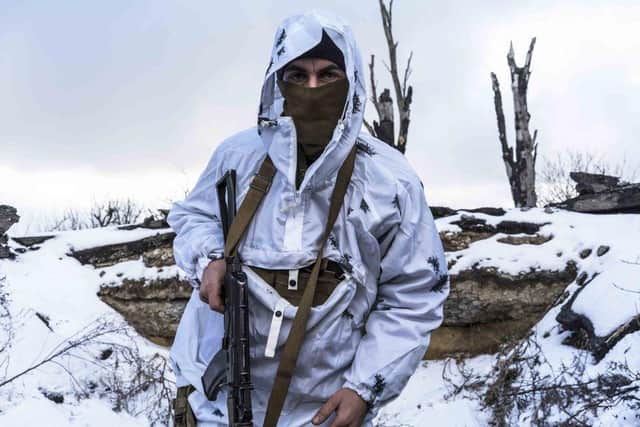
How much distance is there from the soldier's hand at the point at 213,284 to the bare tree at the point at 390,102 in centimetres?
1250

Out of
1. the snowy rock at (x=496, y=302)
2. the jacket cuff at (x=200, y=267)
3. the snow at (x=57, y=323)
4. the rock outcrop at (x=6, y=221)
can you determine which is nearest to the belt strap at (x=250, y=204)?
the jacket cuff at (x=200, y=267)

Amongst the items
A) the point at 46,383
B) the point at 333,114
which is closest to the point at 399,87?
the point at 46,383

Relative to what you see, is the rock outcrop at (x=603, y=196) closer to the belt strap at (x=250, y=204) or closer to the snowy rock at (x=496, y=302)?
the snowy rock at (x=496, y=302)

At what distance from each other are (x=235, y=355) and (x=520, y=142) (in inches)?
581

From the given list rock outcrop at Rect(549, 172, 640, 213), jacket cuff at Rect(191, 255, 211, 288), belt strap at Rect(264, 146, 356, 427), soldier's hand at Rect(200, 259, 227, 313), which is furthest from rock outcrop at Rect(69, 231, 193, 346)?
belt strap at Rect(264, 146, 356, 427)

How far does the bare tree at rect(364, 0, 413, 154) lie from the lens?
595 inches

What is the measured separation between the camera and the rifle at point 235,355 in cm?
191

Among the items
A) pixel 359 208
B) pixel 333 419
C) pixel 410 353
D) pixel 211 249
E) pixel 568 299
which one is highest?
pixel 359 208

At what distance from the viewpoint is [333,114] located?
2.11 m

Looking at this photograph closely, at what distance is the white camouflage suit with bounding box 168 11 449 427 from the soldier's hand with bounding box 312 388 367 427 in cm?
3

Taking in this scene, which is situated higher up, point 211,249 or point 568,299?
point 211,249

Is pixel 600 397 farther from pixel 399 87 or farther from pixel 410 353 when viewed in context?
pixel 399 87

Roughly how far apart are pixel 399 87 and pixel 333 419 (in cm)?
1512

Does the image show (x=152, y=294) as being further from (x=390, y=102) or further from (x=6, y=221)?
(x=390, y=102)
